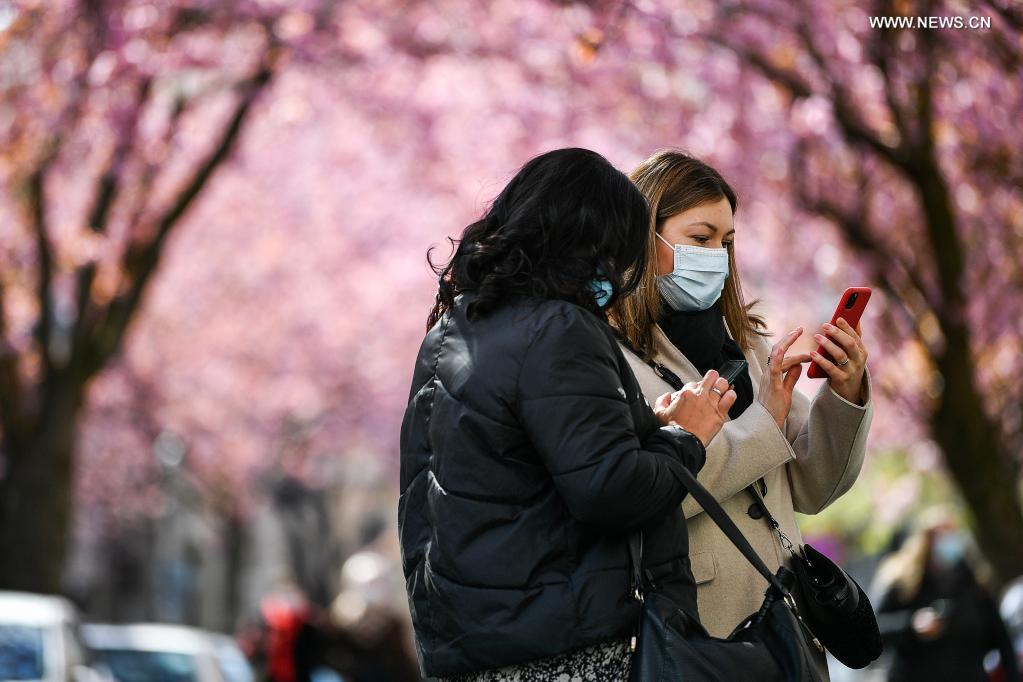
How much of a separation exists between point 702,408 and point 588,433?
41 cm

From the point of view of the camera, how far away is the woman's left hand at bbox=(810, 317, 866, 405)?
11.6ft

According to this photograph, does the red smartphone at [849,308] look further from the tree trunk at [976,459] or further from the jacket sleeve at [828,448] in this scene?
the tree trunk at [976,459]

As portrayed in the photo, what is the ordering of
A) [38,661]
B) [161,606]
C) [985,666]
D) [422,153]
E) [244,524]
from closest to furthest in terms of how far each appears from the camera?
[985,666] < [38,661] < [422,153] < [244,524] < [161,606]

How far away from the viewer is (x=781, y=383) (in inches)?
136

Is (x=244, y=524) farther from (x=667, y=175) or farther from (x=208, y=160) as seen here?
(x=667, y=175)

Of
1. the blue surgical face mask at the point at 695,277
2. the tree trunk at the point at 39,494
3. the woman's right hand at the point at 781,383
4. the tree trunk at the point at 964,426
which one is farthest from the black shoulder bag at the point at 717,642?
the tree trunk at the point at 39,494

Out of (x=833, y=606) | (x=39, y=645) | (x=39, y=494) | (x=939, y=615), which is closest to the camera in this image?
(x=833, y=606)

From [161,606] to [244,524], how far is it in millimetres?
18209

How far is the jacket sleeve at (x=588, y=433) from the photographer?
8.94 ft

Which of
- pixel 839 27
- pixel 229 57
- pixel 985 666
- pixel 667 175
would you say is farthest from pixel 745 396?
pixel 229 57

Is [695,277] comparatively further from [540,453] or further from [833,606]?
[540,453]

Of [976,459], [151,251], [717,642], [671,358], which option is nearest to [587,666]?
[717,642]

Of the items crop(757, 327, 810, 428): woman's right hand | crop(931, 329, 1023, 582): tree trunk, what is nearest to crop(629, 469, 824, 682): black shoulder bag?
crop(757, 327, 810, 428): woman's right hand

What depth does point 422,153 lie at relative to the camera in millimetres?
17703
